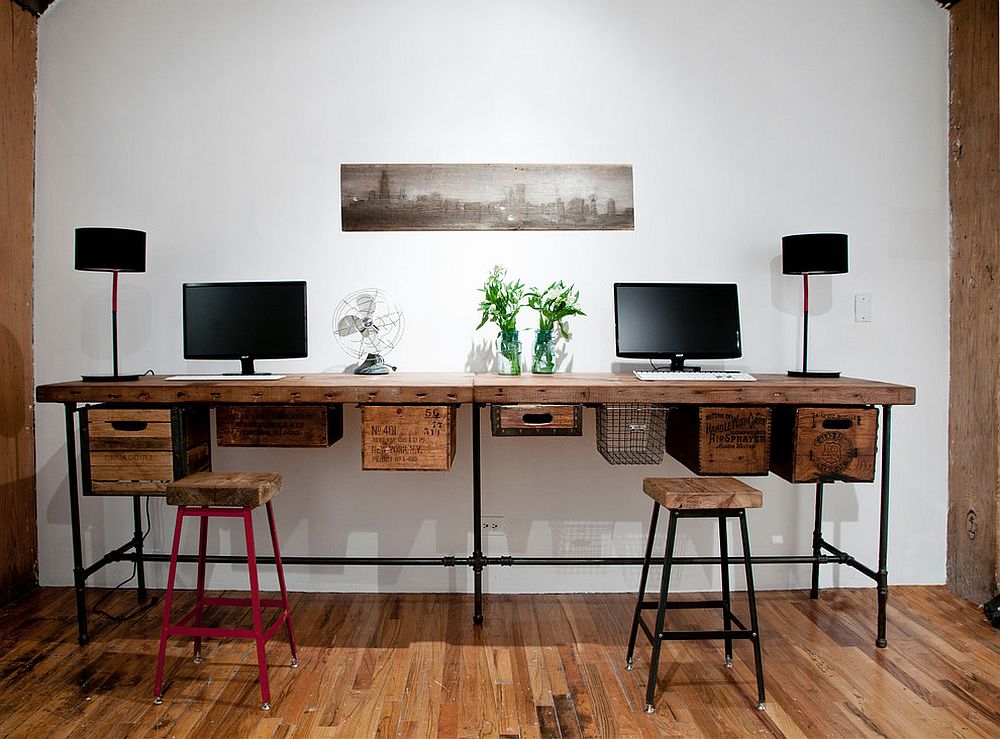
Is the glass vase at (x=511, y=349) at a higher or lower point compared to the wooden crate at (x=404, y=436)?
higher

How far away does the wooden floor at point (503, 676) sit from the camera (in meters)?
1.95

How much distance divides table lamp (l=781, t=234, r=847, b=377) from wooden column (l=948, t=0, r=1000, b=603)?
2.05ft

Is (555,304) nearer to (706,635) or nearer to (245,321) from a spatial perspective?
(245,321)

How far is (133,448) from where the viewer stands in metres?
2.39

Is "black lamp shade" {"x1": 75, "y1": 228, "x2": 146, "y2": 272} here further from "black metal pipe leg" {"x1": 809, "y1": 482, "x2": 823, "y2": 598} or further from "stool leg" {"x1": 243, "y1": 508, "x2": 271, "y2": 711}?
"black metal pipe leg" {"x1": 809, "y1": 482, "x2": 823, "y2": 598}

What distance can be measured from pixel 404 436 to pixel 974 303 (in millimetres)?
2412

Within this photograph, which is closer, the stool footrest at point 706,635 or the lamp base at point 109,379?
the stool footrest at point 706,635

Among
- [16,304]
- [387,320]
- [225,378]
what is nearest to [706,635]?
[387,320]

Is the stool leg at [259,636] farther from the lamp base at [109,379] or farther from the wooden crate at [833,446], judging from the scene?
the wooden crate at [833,446]

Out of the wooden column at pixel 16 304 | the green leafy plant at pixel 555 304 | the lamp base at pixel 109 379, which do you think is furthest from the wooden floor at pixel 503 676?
the green leafy plant at pixel 555 304

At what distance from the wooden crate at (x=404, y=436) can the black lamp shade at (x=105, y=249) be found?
1.12m

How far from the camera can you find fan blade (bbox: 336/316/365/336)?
2.90 m

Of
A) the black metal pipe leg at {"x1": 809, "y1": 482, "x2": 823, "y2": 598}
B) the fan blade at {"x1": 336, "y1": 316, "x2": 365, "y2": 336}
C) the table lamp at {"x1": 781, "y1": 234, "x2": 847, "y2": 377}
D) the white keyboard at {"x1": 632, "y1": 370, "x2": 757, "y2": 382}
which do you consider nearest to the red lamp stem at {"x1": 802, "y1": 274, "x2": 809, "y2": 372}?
the table lamp at {"x1": 781, "y1": 234, "x2": 847, "y2": 377}

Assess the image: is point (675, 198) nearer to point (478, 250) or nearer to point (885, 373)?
point (478, 250)
